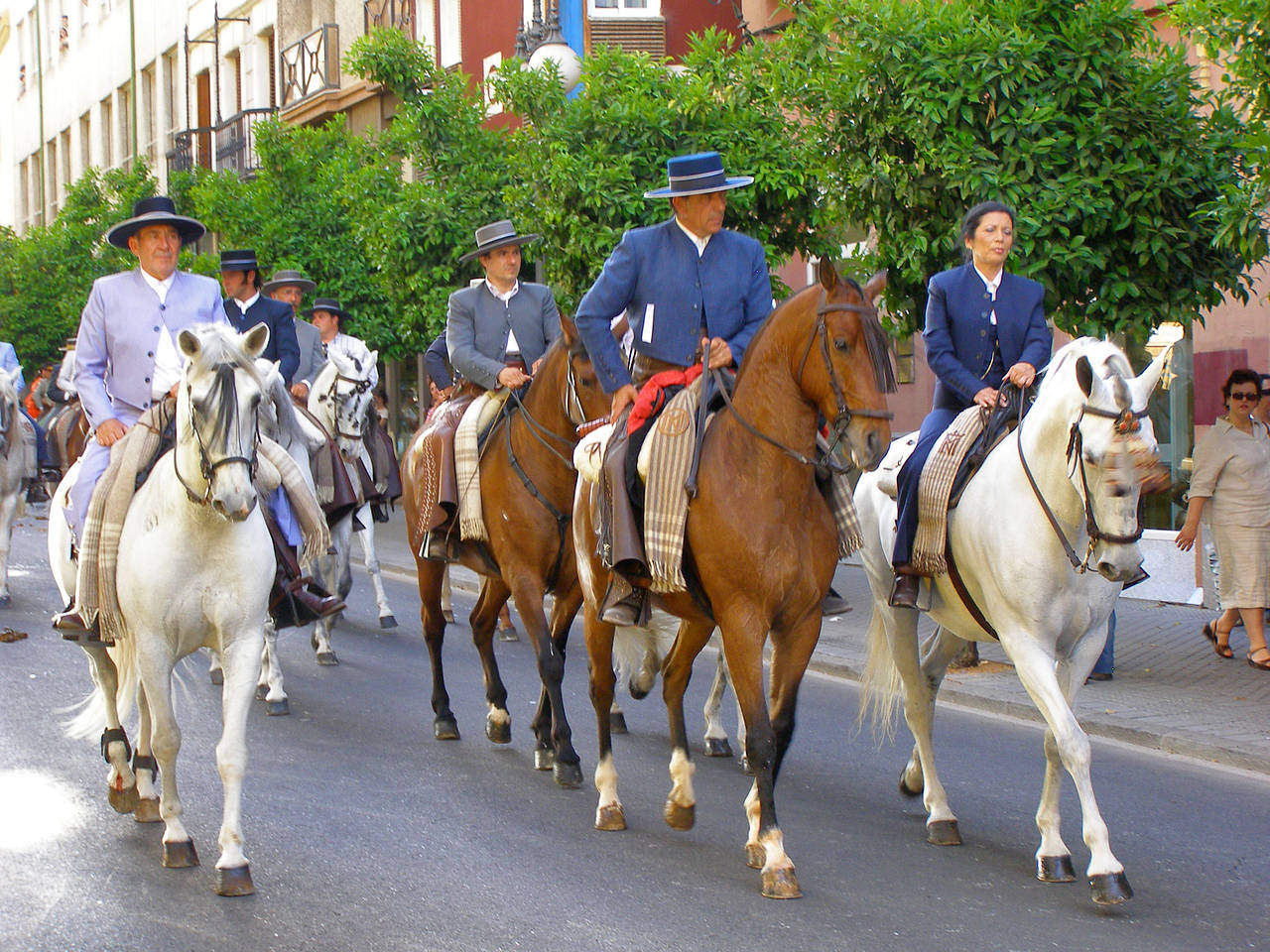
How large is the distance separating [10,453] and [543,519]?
899cm

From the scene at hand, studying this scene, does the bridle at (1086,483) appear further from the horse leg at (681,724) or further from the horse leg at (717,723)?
the horse leg at (717,723)

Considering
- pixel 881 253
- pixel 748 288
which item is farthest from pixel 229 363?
pixel 881 253

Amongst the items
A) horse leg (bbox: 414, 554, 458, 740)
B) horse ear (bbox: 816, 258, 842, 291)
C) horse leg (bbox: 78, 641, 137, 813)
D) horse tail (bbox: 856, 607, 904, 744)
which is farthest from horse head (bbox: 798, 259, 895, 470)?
horse leg (bbox: 414, 554, 458, 740)

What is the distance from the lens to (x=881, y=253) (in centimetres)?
1110

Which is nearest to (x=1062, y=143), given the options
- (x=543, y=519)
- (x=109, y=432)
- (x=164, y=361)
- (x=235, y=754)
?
(x=543, y=519)

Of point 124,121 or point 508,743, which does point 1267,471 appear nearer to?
point 508,743

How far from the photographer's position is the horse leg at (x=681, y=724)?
6.54 metres

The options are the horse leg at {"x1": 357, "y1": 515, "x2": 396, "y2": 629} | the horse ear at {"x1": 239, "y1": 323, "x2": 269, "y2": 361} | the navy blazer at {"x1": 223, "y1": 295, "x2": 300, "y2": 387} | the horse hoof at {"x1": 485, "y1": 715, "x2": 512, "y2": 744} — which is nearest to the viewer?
the horse ear at {"x1": 239, "y1": 323, "x2": 269, "y2": 361}

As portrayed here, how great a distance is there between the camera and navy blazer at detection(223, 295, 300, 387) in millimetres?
9211

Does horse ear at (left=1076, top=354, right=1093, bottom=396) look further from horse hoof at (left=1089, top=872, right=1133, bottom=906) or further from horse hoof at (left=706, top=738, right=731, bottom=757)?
horse hoof at (left=706, top=738, right=731, bottom=757)

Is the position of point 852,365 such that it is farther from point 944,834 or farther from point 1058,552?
point 944,834

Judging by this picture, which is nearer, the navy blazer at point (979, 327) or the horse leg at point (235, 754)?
the horse leg at point (235, 754)

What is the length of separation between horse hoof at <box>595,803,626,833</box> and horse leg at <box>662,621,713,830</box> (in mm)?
206

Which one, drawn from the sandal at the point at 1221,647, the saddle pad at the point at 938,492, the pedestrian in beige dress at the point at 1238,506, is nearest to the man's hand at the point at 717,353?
the saddle pad at the point at 938,492
